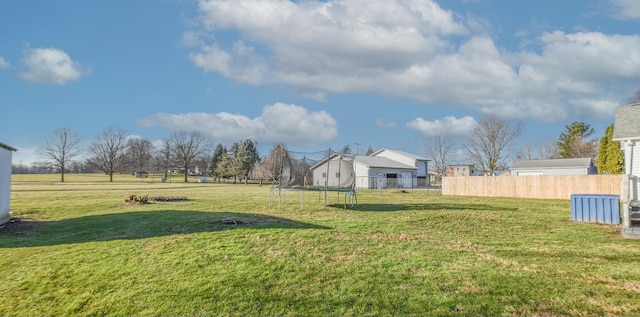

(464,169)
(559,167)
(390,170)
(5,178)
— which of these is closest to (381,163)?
(390,170)

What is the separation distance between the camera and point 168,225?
9.98 meters

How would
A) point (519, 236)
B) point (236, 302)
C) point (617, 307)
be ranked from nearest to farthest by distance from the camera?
point (617, 307) → point (236, 302) → point (519, 236)

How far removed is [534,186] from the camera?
25266 millimetres

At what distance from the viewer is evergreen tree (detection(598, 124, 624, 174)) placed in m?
28.4

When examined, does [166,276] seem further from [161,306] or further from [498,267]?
[498,267]

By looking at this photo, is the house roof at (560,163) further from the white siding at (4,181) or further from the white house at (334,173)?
the white siding at (4,181)

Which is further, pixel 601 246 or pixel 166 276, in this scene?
pixel 601 246

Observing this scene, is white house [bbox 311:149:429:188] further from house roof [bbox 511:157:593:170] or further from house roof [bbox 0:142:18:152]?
house roof [bbox 0:142:18:152]

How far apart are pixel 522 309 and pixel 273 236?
515cm

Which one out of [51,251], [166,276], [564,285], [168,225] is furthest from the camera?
[168,225]

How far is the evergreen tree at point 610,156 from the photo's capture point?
93.2 ft

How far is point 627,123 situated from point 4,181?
2411 cm

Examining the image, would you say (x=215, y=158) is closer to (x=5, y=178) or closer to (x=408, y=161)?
(x=408, y=161)

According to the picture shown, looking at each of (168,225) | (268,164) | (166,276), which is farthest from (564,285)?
(268,164)
